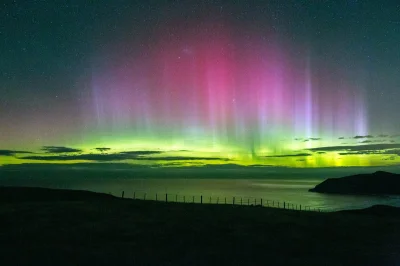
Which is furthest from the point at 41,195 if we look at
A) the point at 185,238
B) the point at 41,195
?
the point at 185,238

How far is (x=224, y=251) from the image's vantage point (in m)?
22.7

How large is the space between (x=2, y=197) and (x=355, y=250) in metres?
51.0

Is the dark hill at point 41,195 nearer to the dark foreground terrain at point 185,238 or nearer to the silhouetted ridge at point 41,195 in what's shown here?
the silhouetted ridge at point 41,195

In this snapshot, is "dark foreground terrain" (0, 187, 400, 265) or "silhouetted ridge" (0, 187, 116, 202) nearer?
"dark foreground terrain" (0, 187, 400, 265)

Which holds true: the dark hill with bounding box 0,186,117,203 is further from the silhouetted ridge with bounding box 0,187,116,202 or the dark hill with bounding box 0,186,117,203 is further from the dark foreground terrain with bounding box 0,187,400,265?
the dark foreground terrain with bounding box 0,187,400,265

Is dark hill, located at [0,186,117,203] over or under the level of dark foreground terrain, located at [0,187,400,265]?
under

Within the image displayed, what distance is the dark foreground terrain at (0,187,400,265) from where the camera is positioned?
2056 centimetres

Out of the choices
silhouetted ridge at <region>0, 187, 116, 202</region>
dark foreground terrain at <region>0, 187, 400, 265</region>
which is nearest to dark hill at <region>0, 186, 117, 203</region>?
silhouetted ridge at <region>0, 187, 116, 202</region>

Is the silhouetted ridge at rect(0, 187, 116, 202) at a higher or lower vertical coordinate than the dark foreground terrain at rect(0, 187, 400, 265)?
lower

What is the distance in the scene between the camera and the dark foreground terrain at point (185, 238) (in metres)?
20.6

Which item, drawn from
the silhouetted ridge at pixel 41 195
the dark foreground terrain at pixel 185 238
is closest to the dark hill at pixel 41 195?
the silhouetted ridge at pixel 41 195

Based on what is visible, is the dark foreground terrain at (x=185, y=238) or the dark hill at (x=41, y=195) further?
the dark hill at (x=41, y=195)

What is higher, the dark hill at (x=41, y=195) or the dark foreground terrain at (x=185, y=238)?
the dark foreground terrain at (x=185, y=238)

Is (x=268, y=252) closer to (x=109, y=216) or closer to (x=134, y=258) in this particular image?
(x=134, y=258)
